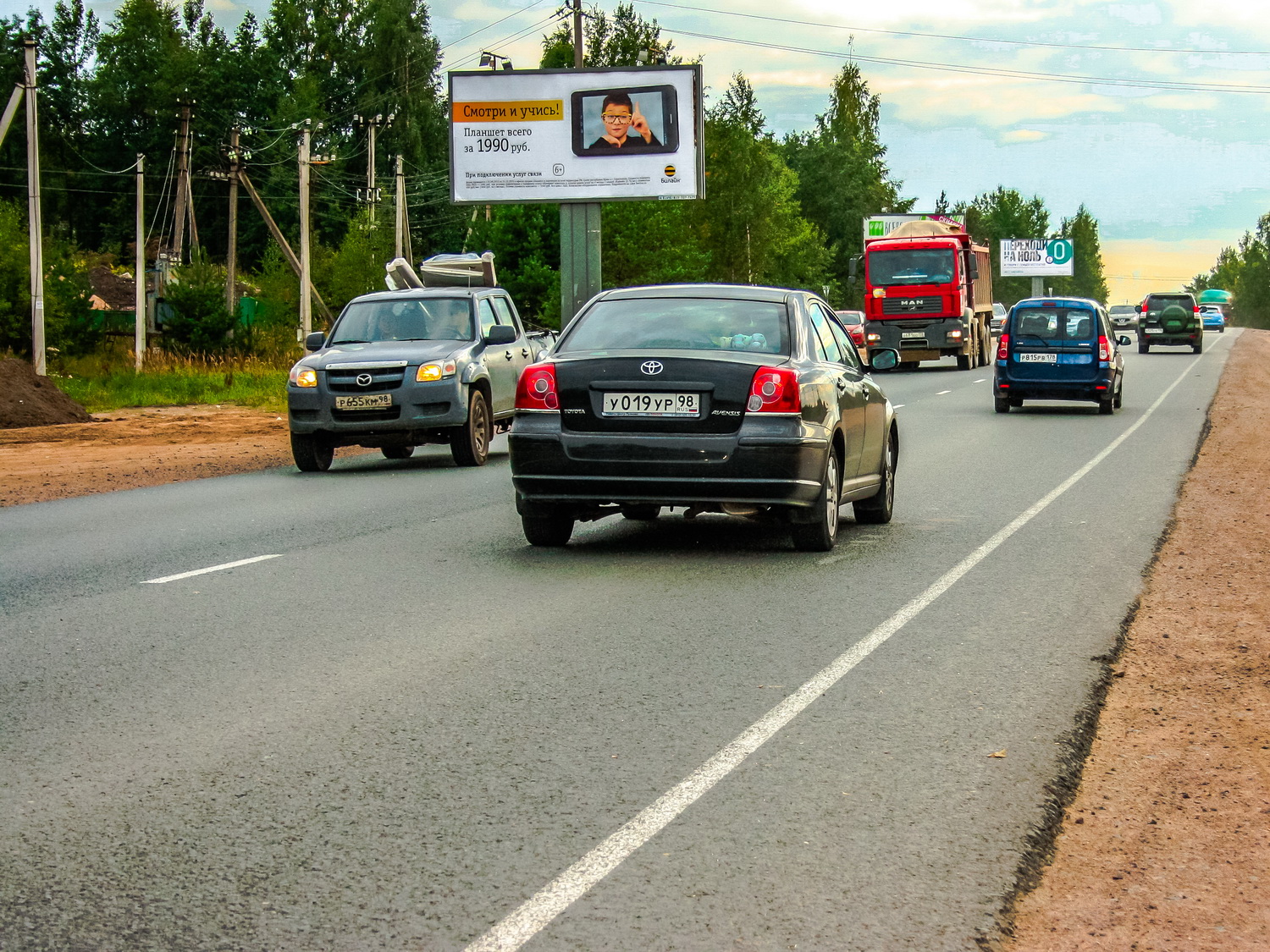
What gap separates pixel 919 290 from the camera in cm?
4394

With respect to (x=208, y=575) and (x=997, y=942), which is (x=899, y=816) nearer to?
(x=997, y=942)

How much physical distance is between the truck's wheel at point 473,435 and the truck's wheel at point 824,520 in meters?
7.45

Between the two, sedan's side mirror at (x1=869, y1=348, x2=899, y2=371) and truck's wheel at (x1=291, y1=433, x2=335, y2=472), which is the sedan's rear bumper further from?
truck's wheel at (x1=291, y1=433, x2=335, y2=472)

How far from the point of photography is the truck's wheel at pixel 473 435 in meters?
17.3

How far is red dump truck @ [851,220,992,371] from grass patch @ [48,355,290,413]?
15.6 metres

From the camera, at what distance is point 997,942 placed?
3.72 metres

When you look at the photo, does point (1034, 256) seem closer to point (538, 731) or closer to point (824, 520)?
point (824, 520)

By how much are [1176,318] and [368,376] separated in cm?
4669

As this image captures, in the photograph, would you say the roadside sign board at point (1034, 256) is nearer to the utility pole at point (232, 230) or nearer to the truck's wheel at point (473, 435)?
the utility pole at point (232, 230)

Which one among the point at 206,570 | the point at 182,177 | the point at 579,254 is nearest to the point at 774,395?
the point at 206,570

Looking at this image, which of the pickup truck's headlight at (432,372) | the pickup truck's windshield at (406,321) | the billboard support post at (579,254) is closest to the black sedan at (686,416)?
the pickup truck's headlight at (432,372)

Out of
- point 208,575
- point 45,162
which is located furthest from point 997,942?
point 45,162

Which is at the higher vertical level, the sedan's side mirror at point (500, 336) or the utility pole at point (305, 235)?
the utility pole at point (305, 235)

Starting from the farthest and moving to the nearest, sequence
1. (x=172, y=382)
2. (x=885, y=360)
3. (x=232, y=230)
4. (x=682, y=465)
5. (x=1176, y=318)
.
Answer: (x=1176, y=318)
(x=232, y=230)
(x=172, y=382)
(x=885, y=360)
(x=682, y=465)
